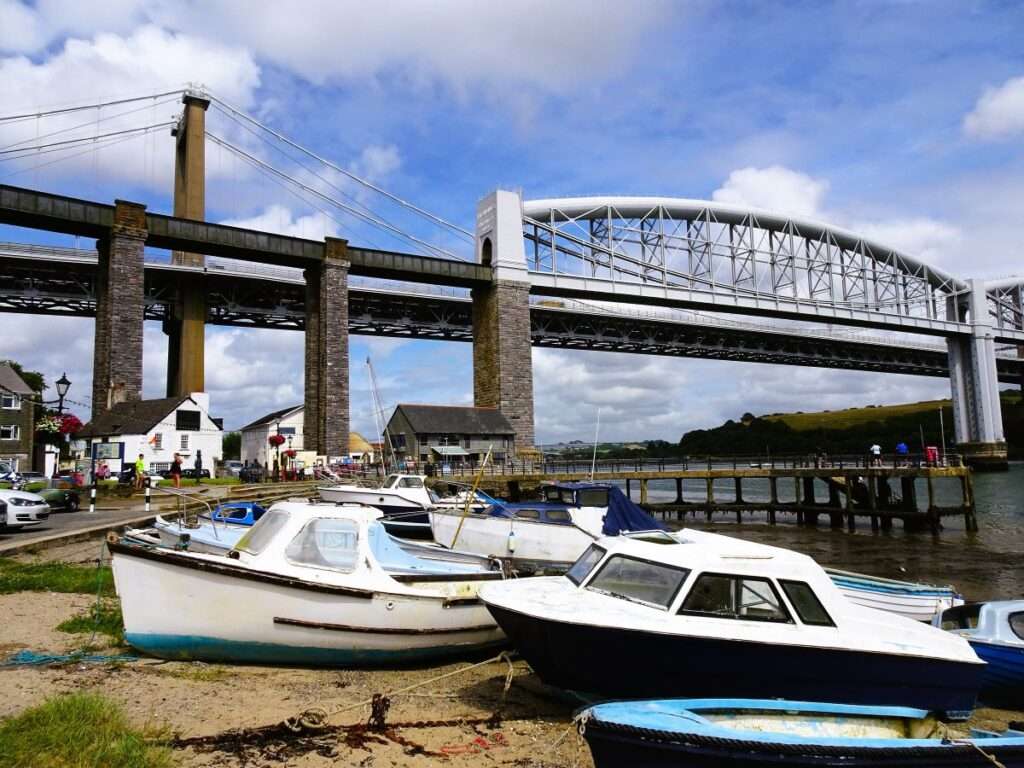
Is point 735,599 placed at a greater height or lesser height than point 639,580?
lesser

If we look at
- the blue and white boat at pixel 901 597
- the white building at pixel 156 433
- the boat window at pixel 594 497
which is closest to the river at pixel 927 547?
the blue and white boat at pixel 901 597

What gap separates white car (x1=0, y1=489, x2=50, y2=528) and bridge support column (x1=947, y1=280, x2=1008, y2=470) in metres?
100

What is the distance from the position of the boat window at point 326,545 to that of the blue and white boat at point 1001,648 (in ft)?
27.0

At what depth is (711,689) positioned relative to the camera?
6.90 meters

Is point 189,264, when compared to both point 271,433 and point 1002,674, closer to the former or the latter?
point 271,433

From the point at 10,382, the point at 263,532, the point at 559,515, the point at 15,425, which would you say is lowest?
the point at 559,515

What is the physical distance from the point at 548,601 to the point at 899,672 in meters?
3.56

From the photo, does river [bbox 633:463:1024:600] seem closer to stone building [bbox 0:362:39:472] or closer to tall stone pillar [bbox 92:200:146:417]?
tall stone pillar [bbox 92:200:146:417]

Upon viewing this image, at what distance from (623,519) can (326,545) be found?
7830 millimetres

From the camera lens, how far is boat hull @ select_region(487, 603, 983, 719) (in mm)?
6816

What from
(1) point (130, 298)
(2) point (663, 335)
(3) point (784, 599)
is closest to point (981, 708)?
(3) point (784, 599)

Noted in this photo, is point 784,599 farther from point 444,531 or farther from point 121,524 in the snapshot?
point 121,524

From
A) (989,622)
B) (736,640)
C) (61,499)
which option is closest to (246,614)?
(736,640)

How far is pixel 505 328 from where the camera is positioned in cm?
5334
